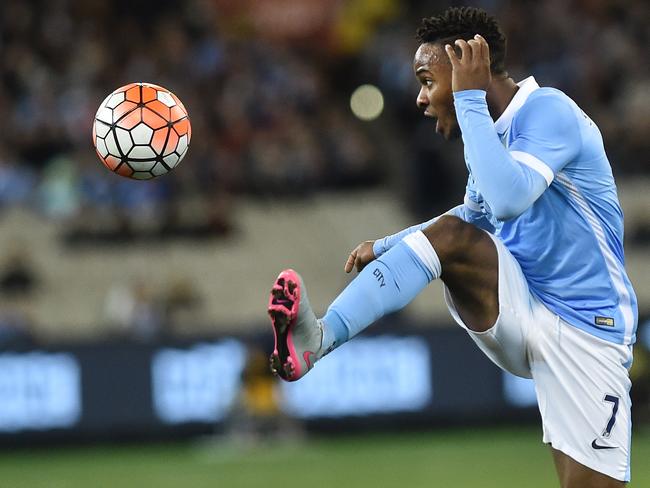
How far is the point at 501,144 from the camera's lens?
5.20m

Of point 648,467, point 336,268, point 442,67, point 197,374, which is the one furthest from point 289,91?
point 442,67

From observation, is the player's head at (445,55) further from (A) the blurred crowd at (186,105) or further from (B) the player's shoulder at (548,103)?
(A) the blurred crowd at (186,105)

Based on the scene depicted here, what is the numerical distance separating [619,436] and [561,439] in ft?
0.79

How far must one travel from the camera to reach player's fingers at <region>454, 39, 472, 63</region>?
531cm

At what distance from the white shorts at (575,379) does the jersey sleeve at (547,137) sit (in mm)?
415

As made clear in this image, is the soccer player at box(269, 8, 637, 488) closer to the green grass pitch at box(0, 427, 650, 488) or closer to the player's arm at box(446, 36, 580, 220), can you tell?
the player's arm at box(446, 36, 580, 220)

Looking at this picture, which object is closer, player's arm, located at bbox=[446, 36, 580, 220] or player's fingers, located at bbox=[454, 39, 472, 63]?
player's arm, located at bbox=[446, 36, 580, 220]

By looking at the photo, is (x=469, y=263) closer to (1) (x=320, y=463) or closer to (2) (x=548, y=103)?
(2) (x=548, y=103)

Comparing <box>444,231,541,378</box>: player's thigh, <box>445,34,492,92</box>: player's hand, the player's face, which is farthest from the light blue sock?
<box>445,34,492,92</box>: player's hand

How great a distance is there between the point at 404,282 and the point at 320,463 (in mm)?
7438

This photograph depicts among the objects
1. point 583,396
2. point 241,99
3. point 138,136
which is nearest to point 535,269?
point 583,396

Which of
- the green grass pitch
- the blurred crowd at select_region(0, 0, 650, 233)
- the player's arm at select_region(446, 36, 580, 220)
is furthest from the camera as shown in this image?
the blurred crowd at select_region(0, 0, 650, 233)

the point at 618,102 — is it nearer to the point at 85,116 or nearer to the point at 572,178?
the point at 85,116

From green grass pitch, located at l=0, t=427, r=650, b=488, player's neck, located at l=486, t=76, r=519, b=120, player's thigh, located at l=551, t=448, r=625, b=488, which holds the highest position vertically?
player's neck, located at l=486, t=76, r=519, b=120
